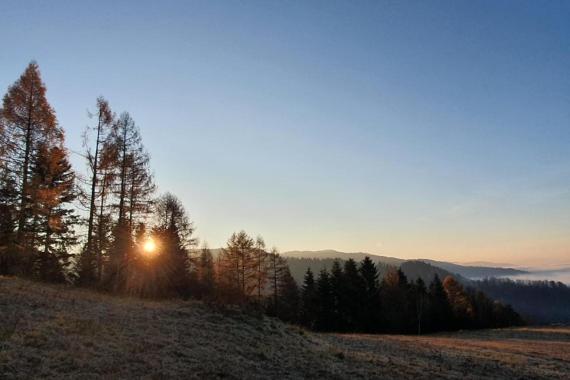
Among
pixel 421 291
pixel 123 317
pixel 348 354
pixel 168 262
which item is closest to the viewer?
pixel 123 317

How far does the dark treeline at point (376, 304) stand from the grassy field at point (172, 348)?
3156cm

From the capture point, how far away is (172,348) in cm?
1443

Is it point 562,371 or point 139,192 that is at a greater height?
point 139,192

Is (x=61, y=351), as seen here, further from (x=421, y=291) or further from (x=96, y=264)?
(x=421, y=291)

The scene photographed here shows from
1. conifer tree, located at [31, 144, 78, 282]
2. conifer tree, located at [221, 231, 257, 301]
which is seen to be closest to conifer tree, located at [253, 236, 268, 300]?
conifer tree, located at [221, 231, 257, 301]

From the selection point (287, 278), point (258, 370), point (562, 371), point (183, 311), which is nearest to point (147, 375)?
point (258, 370)

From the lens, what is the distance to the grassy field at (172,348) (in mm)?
11516

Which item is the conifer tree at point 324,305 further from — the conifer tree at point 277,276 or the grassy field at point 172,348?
the grassy field at point 172,348

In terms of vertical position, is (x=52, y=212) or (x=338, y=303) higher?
(x=52, y=212)

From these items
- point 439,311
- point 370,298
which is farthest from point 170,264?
point 439,311

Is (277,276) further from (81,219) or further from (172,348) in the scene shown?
(172,348)

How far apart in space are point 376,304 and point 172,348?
51.7m

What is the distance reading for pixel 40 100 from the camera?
27016mm

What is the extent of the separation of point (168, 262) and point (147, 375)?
80.1 ft
